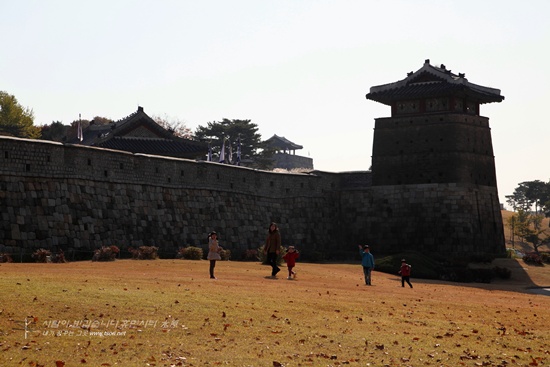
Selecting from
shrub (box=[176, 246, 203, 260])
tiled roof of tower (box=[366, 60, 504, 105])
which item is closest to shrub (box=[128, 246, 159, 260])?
shrub (box=[176, 246, 203, 260])

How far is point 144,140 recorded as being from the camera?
2414 inches

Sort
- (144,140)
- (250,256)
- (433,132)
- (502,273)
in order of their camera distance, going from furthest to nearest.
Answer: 1. (144,140)
2. (433,132)
3. (502,273)
4. (250,256)

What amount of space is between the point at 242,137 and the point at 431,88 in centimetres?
5297

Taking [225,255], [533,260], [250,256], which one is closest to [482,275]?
[533,260]

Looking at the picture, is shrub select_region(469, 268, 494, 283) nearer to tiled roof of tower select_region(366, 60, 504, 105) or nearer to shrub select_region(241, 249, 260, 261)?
shrub select_region(241, 249, 260, 261)

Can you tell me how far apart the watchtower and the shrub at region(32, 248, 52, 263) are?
3117 centimetres

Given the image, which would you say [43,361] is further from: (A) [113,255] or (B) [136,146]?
(B) [136,146]

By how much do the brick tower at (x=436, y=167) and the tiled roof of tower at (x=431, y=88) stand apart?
7 centimetres

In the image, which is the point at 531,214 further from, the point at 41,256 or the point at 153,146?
the point at 41,256

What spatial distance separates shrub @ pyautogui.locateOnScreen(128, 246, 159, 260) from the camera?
37.8 m

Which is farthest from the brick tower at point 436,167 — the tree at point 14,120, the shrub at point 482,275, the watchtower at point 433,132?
the tree at point 14,120

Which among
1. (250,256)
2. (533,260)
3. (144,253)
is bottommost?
(144,253)

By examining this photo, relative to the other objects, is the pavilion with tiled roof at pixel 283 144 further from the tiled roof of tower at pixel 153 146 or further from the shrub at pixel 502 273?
the shrub at pixel 502 273

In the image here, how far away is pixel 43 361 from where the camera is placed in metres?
15.3
